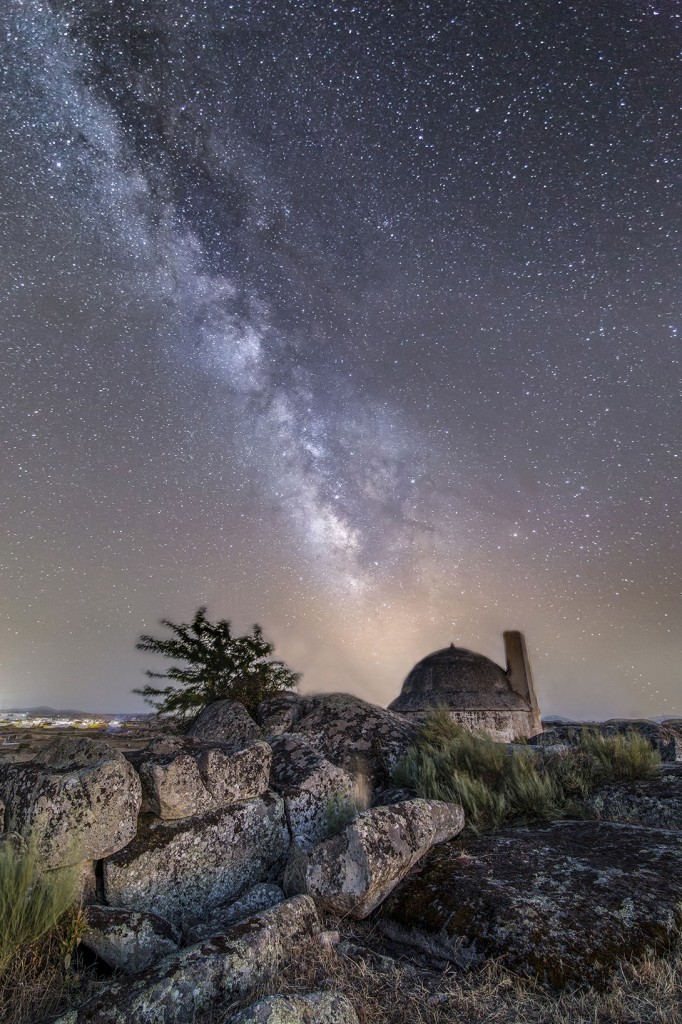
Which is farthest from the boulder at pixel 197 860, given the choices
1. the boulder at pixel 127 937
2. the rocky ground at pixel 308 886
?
the boulder at pixel 127 937

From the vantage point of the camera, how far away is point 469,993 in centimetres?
268

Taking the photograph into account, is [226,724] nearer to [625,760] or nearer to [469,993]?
[625,760]

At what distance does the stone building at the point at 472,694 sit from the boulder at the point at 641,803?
15.8m

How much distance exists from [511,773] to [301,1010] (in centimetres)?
452

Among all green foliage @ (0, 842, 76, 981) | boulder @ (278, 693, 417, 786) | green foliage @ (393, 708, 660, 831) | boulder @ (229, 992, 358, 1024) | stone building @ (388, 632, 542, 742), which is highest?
stone building @ (388, 632, 542, 742)

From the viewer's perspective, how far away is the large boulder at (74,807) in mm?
3674

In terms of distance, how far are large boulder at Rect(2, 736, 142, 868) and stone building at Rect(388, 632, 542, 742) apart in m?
18.6

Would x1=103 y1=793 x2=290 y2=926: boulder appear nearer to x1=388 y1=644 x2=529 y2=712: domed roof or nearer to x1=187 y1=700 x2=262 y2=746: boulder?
x1=187 y1=700 x2=262 y2=746: boulder

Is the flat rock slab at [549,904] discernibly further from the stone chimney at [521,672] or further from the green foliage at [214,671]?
the stone chimney at [521,672]

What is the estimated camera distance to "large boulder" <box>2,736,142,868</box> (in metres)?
3.67

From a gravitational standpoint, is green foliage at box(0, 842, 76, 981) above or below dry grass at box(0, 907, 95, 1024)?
above

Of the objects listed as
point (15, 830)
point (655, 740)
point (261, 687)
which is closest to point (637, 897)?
point (15, 830)

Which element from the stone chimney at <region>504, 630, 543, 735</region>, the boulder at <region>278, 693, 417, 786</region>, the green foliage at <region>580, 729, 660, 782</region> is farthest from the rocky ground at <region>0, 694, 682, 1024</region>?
the stone chimney at <region>504, 630, 543, 735</region>

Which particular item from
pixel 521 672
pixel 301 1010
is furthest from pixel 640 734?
pixel 521 672
